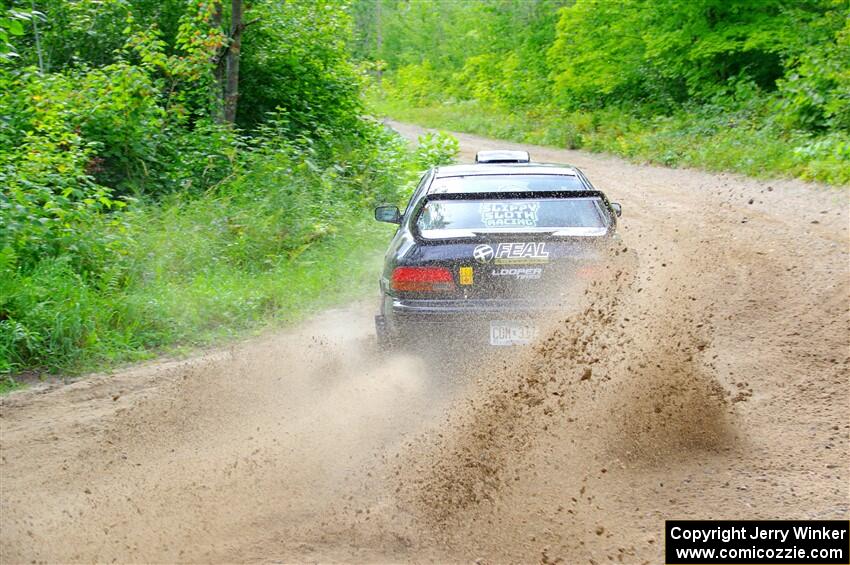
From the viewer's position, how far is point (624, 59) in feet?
89.4

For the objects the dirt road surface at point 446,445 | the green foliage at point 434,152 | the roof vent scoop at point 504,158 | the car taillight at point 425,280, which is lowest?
the dirt road surface at point 446,445

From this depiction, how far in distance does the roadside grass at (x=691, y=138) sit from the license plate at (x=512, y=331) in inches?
429

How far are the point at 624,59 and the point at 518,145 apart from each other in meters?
4.35

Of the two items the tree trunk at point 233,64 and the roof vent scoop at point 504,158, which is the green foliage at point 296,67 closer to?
the tree trunk at point 233,64

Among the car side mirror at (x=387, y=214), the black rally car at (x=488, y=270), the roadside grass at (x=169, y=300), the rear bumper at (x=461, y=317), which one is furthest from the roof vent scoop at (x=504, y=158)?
the rear bumper at (x=461, y=317)

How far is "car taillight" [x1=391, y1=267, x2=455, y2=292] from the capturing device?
20.0ft

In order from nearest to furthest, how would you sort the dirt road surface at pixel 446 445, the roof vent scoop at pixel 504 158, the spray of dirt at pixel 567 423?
the dirt road surface at pixel 446 445
the spray of dirt at pixel 567 423
the roof vent scoop at pixel 504 158

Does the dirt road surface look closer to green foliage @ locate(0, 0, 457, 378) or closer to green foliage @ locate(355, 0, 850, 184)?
green foliage @ locate(0, 0, 457, 378)

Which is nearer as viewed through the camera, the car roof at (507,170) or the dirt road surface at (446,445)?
the dirt road surface at (446,445)

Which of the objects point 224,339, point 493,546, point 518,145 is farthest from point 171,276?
point 518,145

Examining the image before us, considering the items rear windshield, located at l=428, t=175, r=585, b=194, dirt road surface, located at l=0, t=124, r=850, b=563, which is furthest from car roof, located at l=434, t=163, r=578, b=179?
dirt road surface, located at l=0, t=124, r=850, b=563

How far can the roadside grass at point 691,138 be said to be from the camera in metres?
16.5

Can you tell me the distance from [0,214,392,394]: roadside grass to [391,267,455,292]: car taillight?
262 centimetres

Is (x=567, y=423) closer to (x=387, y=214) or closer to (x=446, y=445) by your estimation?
(x=446, y=445)
